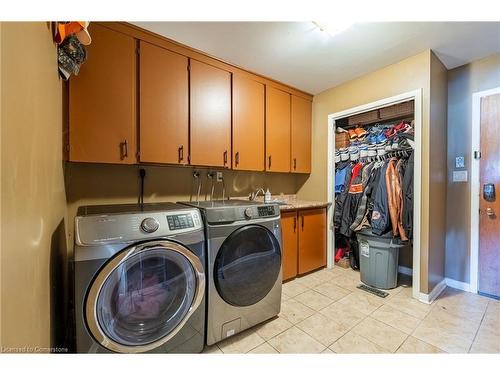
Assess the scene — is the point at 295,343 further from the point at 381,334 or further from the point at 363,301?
the point at 363,301

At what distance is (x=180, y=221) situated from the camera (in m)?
1.22

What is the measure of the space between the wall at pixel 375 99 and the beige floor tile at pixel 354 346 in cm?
94

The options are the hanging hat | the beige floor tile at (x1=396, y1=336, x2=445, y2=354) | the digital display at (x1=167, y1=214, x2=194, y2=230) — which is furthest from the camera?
the beige floor tile at (x1=396, y1=336, x2=445, y2=354)

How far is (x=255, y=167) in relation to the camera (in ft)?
7.81

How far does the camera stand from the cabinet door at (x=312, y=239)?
2.50m

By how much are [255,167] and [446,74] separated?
2.20 meters

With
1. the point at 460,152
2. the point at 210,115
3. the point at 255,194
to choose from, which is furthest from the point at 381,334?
the point at 210,115

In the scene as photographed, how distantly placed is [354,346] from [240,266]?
901 millimetres

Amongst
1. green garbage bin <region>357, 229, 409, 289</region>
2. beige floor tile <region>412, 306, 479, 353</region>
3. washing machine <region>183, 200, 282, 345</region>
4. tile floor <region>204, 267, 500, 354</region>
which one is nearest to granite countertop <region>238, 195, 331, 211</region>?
green garbage bin <region>357, 229, 409, 289</region>

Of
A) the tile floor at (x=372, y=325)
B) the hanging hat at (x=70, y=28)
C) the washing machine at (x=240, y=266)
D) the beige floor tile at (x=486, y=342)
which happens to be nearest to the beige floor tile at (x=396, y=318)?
the tile floor at (x=372, y=325)

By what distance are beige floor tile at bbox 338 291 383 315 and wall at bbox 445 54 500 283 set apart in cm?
99

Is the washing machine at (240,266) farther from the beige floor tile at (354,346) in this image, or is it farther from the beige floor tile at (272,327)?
the beige floor tile at (354,346)

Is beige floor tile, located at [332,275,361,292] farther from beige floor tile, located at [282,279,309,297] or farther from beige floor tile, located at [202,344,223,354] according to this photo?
beige floor tile, located at [202,344,223,354]

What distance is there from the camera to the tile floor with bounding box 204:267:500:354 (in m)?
1.39
